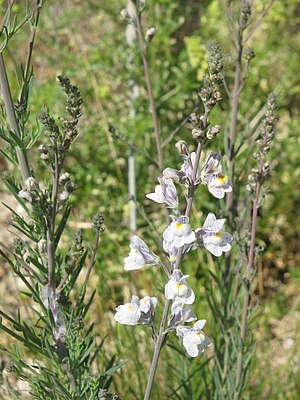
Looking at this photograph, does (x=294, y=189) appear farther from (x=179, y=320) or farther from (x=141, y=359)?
(x=179, y=320)

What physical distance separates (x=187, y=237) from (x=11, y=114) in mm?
539

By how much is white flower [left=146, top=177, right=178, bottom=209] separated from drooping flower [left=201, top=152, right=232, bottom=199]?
8cm

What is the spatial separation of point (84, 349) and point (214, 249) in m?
0.48

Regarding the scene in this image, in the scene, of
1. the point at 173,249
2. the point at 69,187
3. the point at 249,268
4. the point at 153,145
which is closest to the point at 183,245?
the point at 173,249

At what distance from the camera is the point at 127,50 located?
330 cm

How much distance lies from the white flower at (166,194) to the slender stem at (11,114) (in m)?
0.33

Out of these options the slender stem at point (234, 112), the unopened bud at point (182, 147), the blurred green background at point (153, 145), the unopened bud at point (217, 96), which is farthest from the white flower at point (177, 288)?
the blurred green background at point (153, 145)

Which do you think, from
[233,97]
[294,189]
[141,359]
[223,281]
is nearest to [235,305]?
[223,281]

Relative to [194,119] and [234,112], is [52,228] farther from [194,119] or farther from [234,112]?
[234,112]

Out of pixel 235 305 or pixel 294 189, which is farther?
pixel 294 189

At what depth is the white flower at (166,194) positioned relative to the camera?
4.39 ft

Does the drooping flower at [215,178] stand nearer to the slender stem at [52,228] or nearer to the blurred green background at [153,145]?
the slender stem at [52,228]

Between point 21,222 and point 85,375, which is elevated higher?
point 21,222

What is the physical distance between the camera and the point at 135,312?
4.32 ft
